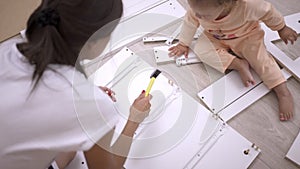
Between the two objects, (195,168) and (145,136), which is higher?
(145,136)

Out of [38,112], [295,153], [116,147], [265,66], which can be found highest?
[38,112]

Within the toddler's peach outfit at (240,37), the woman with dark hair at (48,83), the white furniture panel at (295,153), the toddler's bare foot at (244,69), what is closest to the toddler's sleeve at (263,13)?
the toddler's peach outfit at (240,37)

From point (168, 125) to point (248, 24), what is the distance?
1.28 ft

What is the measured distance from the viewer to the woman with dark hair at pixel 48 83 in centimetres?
55

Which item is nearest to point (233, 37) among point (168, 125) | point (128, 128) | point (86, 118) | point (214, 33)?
point (214, 33)

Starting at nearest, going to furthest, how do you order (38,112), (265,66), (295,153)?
(38,112) < (295,153) < (265,66)

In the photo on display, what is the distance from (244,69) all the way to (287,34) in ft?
0.57

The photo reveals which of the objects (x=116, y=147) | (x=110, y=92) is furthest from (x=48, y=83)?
(x=110, y=92)

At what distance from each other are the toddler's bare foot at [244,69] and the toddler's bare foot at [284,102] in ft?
0.27

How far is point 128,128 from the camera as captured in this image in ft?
2.77

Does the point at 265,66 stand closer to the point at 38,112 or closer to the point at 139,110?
the point at 139,110

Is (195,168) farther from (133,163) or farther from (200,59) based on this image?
(200,59)

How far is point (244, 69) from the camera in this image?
3.53 feet

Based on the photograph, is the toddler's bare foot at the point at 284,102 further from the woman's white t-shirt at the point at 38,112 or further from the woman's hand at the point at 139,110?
the woman's white t-shirt at the point at 38,112
